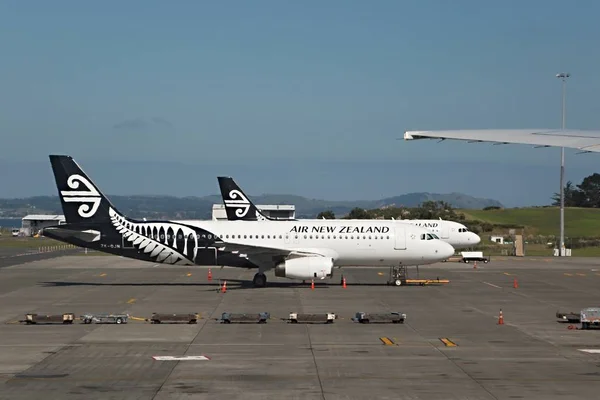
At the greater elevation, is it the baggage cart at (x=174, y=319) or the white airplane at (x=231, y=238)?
the white airplane at (x=231, y=238)

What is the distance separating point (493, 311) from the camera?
126ft

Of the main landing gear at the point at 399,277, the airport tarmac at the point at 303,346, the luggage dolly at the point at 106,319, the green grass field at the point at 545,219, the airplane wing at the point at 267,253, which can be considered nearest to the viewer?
the airport tarmac at the point at 303,346

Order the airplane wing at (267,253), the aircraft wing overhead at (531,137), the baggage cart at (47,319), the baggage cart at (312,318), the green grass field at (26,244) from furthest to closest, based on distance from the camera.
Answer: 1. the green grass field at (26,244)
2. the airplane wing at (267,253)
3. the baggage cart at (312,318)
4. the baggage cart at (47,319)
5. the aircraft wing overhead at (531,137)

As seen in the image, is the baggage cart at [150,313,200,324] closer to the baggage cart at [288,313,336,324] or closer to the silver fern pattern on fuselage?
the baggage cart at [288,313,336,324]

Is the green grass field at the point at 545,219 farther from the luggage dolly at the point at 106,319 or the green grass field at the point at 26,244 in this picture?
the luggage dolly at the point at 106,319

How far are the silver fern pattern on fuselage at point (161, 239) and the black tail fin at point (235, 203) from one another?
3172cm

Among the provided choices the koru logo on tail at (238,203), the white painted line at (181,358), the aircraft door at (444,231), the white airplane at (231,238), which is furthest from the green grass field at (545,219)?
the white painted line at (181,358)

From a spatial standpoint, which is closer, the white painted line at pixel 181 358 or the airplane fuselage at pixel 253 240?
the white painted line at pixel 181 358

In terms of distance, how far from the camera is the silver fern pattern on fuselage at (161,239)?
4959cm

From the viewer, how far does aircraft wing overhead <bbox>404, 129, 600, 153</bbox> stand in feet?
49.3

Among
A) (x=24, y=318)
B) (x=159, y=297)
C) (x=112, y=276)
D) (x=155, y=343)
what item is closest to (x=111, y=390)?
(x=155, y=343)

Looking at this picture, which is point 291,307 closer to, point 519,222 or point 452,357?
point 452,357

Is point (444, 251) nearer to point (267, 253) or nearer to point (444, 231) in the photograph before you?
point (267, 253)

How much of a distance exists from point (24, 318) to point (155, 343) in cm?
883
